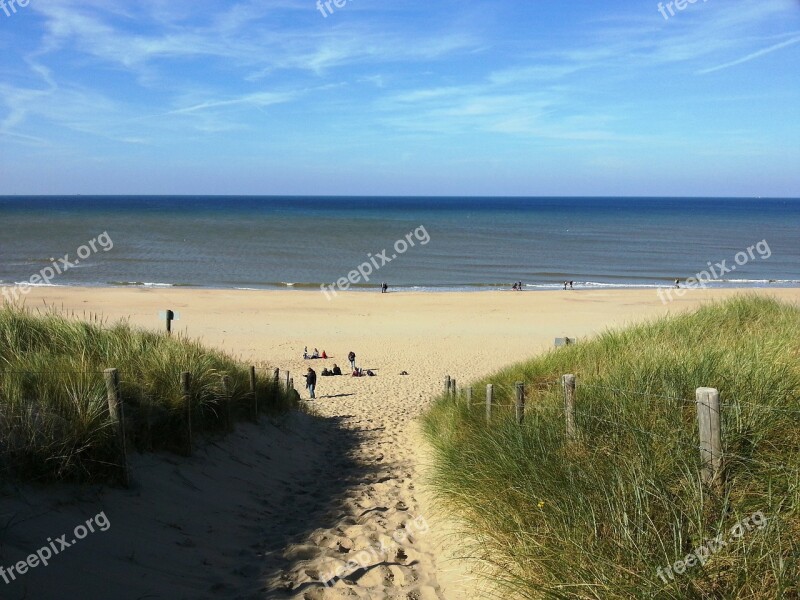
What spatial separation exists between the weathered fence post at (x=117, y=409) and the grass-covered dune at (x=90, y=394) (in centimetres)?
6

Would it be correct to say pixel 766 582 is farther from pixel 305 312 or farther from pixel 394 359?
pixel 305 312

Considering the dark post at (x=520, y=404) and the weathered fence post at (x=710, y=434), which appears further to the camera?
the dark post at (x=520, y=404)

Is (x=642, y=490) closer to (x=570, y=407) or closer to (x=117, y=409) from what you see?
(x=570, y=407)

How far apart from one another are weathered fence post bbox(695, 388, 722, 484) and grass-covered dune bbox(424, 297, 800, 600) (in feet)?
0.39

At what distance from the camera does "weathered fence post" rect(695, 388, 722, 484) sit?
415 centimetres

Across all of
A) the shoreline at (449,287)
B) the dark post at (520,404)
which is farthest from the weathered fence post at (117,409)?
the shoreline at (449,287)

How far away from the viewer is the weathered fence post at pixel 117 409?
18.9 feet

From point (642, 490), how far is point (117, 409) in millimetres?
4549

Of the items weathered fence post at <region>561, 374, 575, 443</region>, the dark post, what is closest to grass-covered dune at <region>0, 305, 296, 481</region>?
the dark post

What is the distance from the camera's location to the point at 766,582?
138 inches

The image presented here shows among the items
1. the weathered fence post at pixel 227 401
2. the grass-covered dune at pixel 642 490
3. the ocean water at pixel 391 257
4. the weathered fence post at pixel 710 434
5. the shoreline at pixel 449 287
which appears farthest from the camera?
the ocean water at pixel 391 257

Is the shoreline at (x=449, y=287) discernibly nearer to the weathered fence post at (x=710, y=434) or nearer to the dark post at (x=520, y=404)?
the dark post at (x=520, y=404)

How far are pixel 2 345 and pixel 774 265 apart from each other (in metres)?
61.7

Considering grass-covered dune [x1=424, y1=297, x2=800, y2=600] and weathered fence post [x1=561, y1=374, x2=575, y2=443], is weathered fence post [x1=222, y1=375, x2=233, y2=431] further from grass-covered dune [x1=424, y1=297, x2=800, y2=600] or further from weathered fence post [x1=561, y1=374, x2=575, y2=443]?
weathered fence post [x1=561, y1=374, x2=575, y2=443]
